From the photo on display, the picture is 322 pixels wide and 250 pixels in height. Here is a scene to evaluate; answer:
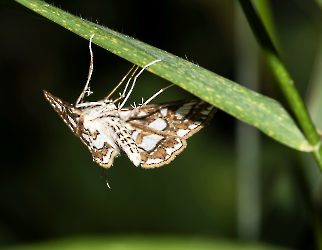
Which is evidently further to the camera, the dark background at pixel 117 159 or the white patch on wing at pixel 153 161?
the dark background at pixel 117 159

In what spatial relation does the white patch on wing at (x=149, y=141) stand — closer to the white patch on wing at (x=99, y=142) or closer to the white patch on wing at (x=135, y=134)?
the white patch on wing at (x=135, y=134)

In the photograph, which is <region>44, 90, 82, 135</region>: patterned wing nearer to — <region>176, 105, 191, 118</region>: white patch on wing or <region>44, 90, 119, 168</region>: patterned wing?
<region>44, 90, 119, 168</region>: patterned wing

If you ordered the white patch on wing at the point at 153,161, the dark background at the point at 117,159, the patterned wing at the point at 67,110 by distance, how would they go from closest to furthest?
the patterned wing at the point at 67,110, the white patch on wing at the point at 153,161, the dark background at the point at 117,159

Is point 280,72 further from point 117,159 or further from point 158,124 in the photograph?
point 117,159

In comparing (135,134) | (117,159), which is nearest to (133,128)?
(135,134)

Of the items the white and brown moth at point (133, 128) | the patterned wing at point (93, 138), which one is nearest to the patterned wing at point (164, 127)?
the white and brown moth at point (133, 128)

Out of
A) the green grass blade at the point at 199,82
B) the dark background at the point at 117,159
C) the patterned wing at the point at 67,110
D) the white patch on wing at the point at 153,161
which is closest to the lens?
the green grass blade at the point at 199,82

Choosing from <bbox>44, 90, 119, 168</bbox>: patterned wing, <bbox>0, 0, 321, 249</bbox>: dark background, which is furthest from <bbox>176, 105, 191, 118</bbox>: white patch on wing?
<bbox>0, 0, 321, 249</bbox>: dark background
